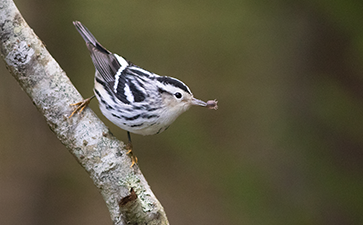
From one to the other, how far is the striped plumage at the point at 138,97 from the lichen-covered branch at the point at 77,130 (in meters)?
0.14

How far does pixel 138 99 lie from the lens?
2.26 metres

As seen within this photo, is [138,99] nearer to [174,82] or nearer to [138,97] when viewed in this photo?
[138,97]

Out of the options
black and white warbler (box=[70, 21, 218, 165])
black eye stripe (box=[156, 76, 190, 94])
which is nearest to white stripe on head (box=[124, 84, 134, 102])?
black and white warbler (box=[70, 21, 218, 165])

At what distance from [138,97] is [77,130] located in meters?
0.42

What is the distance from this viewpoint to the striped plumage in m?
2.20

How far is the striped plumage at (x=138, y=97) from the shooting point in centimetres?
220

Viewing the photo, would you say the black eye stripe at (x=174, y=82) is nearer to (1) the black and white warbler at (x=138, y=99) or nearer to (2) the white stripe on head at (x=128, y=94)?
(1) the black and white warbler at (x=138, y=99)

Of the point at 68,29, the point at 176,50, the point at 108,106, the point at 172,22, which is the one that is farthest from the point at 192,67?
the point at 108,106

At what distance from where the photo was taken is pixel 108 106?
2268mm

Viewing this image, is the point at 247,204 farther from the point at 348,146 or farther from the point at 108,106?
the point at 108,106

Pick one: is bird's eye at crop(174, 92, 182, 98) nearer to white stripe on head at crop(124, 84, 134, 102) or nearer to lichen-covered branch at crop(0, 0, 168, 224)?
white stripe on head at crop(124, 84, 134, 102)

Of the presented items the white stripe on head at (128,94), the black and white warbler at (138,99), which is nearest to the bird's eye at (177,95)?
the black and white warbler at (138,99)

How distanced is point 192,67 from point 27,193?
→ 2.39 metres

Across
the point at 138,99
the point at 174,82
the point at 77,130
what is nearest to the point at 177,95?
the point at 174,82
